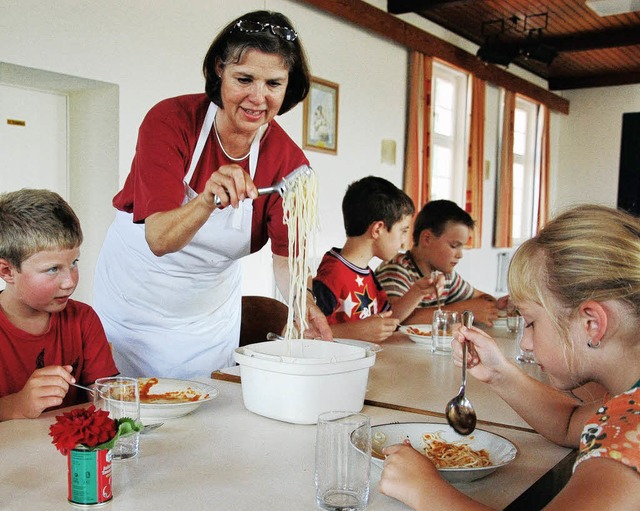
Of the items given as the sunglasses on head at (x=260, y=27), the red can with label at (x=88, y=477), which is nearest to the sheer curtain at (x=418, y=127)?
the sunglasses on head at (x=260, y=27)

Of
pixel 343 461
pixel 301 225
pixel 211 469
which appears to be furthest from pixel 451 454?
pixel 301 225

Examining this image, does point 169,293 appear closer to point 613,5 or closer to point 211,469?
point 211,469

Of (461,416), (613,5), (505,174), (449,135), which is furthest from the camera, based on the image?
(505,174)

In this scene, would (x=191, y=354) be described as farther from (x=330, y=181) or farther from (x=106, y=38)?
(x=330, y=181)

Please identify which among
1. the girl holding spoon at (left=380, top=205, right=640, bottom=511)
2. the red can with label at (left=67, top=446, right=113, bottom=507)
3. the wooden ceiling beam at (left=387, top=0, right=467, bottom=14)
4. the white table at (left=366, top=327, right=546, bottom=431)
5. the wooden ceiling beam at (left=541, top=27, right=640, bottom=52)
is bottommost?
the white table at (left=366, top=327, right=546, bottom=431)

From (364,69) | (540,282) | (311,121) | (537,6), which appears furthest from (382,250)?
(537,6)

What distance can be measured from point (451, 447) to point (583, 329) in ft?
1.17

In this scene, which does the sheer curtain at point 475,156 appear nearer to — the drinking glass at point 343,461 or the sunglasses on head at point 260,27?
the sunglasses on head at point 260,27

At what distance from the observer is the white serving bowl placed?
1.40 meters

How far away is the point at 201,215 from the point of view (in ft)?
5.42

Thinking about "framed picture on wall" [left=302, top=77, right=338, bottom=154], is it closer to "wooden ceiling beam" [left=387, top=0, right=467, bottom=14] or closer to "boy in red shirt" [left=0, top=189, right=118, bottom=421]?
"wooden ceiling beam" [left=387, top=0, right=467, bottom=14]

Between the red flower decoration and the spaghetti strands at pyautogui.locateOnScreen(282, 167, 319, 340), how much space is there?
709mm

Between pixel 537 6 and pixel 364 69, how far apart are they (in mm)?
2050

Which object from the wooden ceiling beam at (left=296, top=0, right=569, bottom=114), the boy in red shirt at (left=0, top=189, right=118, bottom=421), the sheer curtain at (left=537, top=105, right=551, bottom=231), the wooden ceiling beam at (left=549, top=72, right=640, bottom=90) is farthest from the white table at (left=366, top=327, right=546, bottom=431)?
the wooden ceiling beam at (left=549, top=72, right=640, bottom=90)
